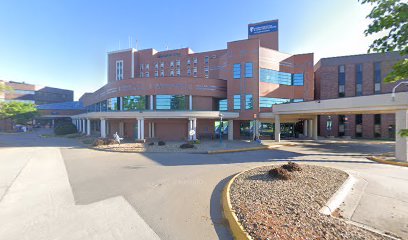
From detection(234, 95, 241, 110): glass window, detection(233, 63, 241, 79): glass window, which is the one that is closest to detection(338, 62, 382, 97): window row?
detection(233, 63, 241, 79): glass window

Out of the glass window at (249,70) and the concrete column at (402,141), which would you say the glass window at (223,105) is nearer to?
the glass window at (249,70)

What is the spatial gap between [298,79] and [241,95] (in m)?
11.7

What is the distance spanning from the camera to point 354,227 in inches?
168

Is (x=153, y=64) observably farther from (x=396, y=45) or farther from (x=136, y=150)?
(x=396, y=45)

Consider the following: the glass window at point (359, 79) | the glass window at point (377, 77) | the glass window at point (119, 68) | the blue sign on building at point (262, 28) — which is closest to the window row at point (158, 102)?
the blue sign on building at point (262, 28)

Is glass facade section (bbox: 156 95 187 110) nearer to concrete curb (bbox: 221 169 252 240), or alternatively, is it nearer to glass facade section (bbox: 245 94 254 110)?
Answer: glass facade section (bbox: 245 94 254 110)

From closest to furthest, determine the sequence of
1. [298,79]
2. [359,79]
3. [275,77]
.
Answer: [275,77] < [298,79] < [359,79]

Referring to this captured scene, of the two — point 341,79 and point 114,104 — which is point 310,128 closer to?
point 341,79

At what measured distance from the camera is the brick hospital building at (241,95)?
1092 inches

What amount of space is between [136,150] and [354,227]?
1630 centimetres

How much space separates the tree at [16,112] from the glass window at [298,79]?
209 feet

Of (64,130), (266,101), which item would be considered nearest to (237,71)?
(266,101)

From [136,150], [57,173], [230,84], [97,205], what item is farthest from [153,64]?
[97,205]

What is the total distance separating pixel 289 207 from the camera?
5.21m
